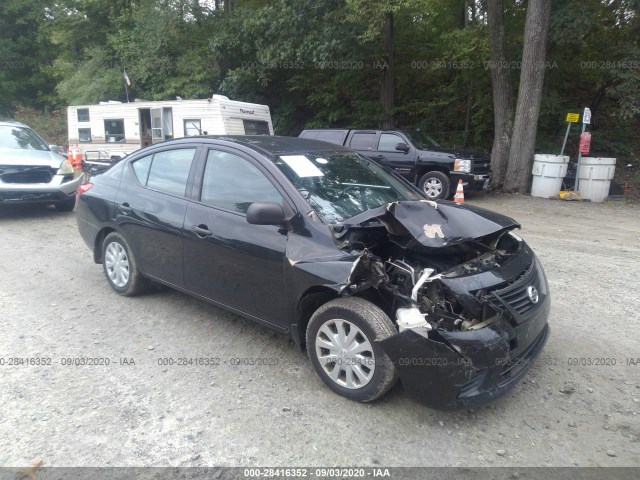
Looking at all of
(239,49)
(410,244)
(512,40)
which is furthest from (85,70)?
(410,244)

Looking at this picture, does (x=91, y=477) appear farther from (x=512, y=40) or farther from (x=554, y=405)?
(x=512, y=40)

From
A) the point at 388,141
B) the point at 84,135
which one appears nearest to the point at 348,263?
the point at 388,141

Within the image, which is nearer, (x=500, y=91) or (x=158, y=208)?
(x=158, y=208)

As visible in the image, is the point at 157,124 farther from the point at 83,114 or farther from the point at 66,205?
the point at 66,205

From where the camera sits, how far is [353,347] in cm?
336

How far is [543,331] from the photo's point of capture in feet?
12.3

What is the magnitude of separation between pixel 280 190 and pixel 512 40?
14.3m

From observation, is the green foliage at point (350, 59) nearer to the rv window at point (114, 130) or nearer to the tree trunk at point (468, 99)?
the tree trunk at point (468, 99)

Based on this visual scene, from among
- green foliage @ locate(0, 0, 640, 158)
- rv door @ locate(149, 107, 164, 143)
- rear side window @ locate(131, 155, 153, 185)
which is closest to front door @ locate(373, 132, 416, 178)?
green foliage @ locate(0, 0, 640, 158)

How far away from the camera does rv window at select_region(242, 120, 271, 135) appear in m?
14.2

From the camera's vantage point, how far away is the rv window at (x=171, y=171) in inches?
182

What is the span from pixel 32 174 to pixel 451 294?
27.2 ft

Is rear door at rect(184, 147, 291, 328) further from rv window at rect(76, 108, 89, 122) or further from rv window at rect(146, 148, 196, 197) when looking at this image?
rv window at rect(76, 108, 89, 122)

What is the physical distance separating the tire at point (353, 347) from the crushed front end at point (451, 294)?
0.38 feet
